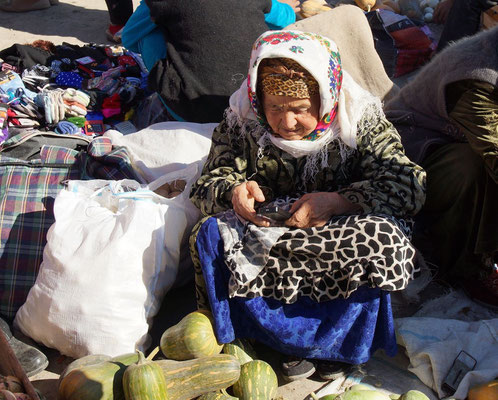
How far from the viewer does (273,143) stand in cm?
258

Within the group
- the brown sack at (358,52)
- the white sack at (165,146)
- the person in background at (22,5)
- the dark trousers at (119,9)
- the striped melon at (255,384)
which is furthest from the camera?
the person in background at (22,5)

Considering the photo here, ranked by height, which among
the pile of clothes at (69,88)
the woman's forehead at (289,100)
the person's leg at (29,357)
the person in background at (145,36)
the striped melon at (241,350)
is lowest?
the person's leg at (29,357)

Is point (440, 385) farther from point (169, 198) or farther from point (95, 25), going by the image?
point (95, 25)

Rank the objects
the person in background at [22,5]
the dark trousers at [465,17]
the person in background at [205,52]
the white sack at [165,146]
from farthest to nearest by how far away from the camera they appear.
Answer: the person in background at [22,5] < the dark trousers at [465,17] < the person in background at [205,52] < the white sack at [165,146]

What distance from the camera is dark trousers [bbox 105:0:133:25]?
598 centimetres

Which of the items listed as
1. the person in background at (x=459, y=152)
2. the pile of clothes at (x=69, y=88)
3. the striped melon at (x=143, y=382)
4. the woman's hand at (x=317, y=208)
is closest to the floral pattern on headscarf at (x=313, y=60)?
the woman's hand at (x=317, y=208)

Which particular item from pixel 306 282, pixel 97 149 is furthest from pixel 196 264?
pixel 97 149

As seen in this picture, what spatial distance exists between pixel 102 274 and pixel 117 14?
4253mm

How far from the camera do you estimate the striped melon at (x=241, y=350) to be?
2469mm

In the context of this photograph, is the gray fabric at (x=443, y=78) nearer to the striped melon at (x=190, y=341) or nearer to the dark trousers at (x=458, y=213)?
the dark trousers at (x=458, y=213)

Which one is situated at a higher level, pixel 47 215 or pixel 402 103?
pixel 402 103

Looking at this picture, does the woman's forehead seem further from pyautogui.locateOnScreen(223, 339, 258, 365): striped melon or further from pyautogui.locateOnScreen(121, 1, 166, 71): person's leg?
pyautogui.locateOnScreen(121, 1, 166, 71): person's leg

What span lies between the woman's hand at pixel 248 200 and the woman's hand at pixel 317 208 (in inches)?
5.3

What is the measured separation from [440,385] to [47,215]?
208 centimetres
